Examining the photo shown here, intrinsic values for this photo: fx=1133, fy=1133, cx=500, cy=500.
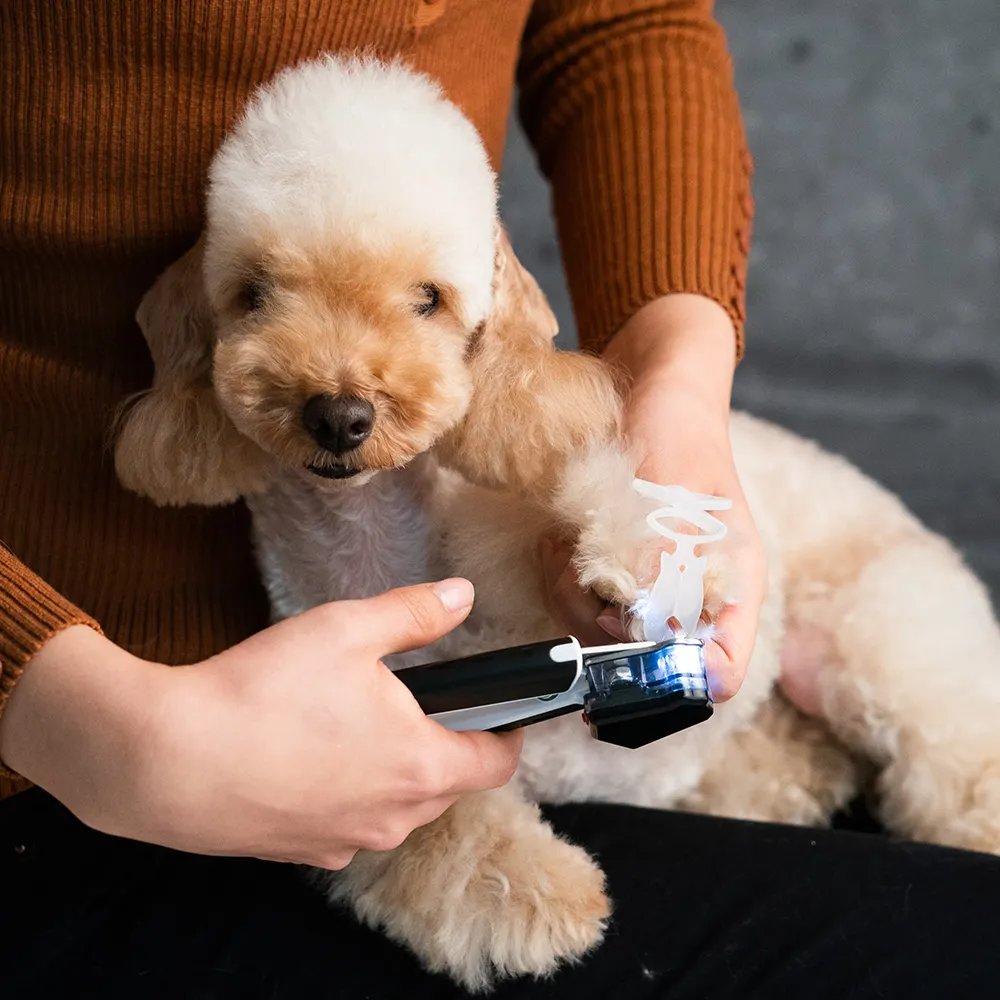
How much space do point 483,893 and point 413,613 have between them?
0.75 ft

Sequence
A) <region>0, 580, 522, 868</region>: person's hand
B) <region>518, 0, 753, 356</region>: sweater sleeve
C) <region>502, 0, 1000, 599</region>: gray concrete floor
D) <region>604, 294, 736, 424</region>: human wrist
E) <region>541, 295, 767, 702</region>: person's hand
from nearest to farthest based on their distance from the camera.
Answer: <region>0, 580, 522, 868</region>: person's hand, <region>541, 295, 767, 702</region>: person's hand, <region>604, 294, 736, 424</region>: human wrist, <region>518, 0, 753, 356</region>: sweater sleeve, <region>502, 0, 1000, 599</region>: gray concrete floor

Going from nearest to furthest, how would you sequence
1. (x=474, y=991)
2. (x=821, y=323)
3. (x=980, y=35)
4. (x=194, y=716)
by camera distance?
1. (x=194, y=716)
2. (x=474, y=991)
3. (x=980, y=35)
4. (x=821, y=323)

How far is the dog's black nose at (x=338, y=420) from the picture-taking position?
0.67 m

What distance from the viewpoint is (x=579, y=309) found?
1035 mm

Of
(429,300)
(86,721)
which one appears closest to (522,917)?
(86,721)

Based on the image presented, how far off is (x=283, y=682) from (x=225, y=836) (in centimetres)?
9

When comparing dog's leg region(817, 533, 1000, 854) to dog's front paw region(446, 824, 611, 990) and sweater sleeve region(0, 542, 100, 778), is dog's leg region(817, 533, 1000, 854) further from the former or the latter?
sweater sleeve region(0, 542, 100, 778)

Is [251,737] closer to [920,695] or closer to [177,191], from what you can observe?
[177,191]

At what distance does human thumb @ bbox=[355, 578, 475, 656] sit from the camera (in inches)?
25.0

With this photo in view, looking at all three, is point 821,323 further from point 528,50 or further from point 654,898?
point 654,898

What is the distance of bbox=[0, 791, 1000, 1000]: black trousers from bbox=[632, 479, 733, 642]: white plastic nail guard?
0.73 feet

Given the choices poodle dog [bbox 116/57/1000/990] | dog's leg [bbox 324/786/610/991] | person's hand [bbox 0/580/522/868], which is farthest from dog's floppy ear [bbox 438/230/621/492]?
dog's leg [bbox 324/786/610/991]

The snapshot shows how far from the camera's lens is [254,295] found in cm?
74

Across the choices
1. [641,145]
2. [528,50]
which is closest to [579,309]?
[641,145]
